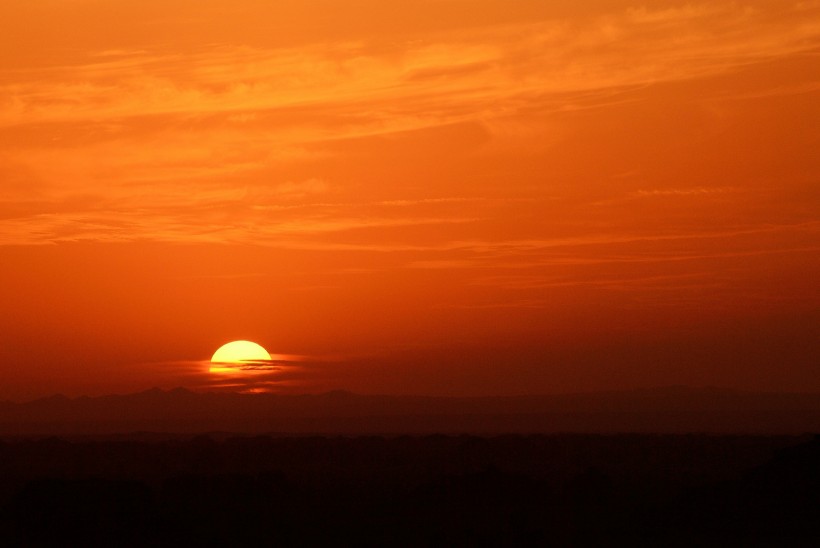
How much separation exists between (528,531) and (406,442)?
386 ft

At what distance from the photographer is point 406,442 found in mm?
190125

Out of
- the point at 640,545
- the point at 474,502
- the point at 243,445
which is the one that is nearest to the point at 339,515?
the point at 474,502

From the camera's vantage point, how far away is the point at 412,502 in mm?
99188

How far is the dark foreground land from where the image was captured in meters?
72.2

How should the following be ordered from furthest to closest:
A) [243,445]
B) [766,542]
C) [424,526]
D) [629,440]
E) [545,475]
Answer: [629,440]
[243,445]
[545,475]
[424,526]
[766,542]

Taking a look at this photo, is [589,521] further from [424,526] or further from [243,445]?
[243,445]

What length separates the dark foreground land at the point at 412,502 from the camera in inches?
2842

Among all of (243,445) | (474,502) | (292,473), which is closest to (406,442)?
(243,445)

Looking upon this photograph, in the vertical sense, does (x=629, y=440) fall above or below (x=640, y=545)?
above

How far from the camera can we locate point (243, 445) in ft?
589

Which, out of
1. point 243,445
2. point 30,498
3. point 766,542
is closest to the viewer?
point 766,542

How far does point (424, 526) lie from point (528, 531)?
13148mm

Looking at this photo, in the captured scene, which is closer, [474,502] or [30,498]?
[30,498]

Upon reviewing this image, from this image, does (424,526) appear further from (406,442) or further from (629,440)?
(629,440)
